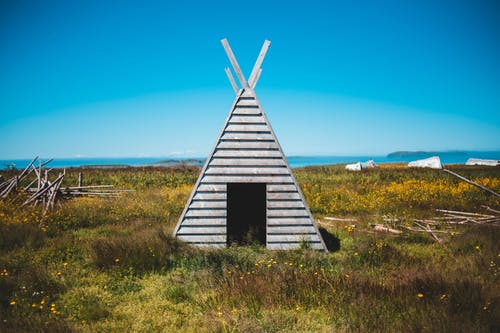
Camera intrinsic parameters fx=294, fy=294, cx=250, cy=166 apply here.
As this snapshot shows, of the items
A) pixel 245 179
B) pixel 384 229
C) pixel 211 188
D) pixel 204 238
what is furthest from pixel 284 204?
pixel 384 229

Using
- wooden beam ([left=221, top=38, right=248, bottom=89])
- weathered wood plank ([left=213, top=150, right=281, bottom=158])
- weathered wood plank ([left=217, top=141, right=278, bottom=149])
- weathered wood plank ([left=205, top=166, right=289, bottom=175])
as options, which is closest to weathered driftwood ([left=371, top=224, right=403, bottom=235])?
weathered wood plank ([left=205, top=166, right=289, bottom=175])

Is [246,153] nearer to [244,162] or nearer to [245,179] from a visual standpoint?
[244,162]

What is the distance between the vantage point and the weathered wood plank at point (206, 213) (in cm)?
752

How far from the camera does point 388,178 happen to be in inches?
→ 1028

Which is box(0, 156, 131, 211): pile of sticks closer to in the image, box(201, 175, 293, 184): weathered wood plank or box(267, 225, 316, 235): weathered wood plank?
box(201, 175, 293, 184): weathered wood plank

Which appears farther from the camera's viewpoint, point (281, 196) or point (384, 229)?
point (384, 229)

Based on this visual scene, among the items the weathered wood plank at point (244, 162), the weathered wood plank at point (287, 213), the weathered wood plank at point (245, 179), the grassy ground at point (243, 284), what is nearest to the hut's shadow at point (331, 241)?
the grassy ground at point (243, 284)

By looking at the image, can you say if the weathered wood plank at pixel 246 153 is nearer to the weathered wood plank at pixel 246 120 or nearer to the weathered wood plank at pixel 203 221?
the weathered wood plank at pixel 246 120

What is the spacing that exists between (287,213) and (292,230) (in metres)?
0.46

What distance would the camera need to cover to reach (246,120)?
7.59m

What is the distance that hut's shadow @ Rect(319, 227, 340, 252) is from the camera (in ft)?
27.7

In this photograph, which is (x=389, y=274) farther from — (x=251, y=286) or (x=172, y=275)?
(x=172, y=275)

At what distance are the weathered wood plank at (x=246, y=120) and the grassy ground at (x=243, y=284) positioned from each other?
3271 mm

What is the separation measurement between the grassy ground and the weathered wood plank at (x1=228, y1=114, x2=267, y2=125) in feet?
10.7
